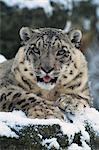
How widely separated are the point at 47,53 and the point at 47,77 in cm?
26

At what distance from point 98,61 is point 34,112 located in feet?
32.5

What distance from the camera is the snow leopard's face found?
256 inches

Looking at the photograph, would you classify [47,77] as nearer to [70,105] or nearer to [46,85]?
[46,85]

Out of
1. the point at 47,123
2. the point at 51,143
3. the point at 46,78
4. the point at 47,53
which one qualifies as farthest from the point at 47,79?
the point at 51,143

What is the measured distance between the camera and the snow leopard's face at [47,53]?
649 centimetres

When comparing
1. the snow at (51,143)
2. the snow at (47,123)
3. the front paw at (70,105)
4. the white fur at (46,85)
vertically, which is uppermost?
the white fur at (46,85)

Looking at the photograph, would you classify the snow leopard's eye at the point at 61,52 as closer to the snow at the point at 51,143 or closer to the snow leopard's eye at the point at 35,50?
the snow leopard's eye at the point at 35,50

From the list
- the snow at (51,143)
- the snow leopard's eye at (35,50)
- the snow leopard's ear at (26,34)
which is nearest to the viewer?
the snow at (51,143)

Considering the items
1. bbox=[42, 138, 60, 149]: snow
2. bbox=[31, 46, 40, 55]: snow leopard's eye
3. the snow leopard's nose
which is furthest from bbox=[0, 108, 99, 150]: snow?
bbox=[31, 46, 40, 55]: snow leopard's eye

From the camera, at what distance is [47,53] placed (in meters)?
6.61

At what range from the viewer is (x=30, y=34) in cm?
707

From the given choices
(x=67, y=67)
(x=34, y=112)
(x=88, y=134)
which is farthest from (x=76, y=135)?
(x=67, y=67)

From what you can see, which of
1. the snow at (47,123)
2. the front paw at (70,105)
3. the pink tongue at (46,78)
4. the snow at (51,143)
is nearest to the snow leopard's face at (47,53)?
the pink tongue at (46,78)

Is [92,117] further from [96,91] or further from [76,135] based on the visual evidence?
[96,91]
